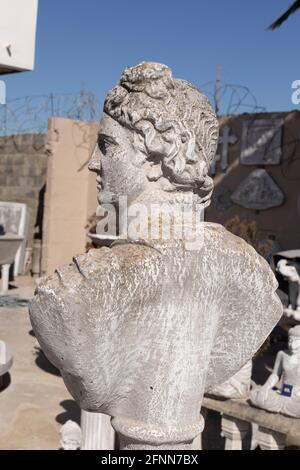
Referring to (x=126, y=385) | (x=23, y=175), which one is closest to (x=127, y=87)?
(x=126, y=385)

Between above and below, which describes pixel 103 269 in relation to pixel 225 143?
below

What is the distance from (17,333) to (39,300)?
20.4ft

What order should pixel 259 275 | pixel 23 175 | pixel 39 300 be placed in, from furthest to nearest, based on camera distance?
1. pixel 23 175
2. pixel 259 275
3. pixel 39 300

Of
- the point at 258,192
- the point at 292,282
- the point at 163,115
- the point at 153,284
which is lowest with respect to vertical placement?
the point at 292,282

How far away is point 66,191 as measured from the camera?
10195 mm

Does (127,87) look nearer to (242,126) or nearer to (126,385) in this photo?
(126,385)

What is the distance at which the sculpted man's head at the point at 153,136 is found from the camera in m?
1.50

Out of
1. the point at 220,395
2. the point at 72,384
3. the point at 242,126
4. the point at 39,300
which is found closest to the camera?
the point at 39,300

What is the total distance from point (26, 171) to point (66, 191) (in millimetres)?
2102

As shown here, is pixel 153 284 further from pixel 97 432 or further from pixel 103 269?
pixel 97 432

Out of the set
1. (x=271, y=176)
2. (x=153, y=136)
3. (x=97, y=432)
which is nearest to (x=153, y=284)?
(x=153, y=136)

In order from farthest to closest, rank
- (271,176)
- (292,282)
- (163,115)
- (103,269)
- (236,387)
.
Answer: (271,176) → (292,282) → (236,387) → (163,115) → (103,269)

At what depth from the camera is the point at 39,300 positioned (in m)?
1.35
